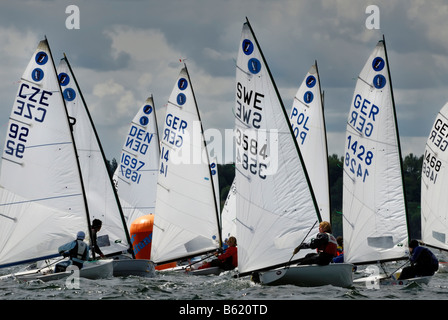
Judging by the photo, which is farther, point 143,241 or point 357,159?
point 143,241

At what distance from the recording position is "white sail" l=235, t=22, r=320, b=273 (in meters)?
20.3

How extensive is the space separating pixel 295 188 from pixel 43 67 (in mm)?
7249

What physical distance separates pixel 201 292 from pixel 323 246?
9.95 feet

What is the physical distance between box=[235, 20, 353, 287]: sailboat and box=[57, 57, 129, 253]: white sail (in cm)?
677

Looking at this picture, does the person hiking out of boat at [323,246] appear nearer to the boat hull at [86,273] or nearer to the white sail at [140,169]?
the boat hull at [86,273]

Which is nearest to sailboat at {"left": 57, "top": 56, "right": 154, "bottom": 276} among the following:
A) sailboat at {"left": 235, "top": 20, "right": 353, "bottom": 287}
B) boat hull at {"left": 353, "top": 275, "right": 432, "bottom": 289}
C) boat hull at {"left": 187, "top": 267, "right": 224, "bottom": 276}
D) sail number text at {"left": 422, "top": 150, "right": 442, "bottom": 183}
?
boat hull at {"left": 187, "top": 267, "right": 224, "bottom": 276}

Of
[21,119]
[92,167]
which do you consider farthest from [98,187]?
[21,119]

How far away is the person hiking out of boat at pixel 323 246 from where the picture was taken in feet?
62.2

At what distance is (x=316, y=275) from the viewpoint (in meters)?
19.2

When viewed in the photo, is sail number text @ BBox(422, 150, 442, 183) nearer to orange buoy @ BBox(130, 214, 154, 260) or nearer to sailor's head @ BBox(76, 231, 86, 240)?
orange buoy @ BBox(130, 214, 154, 260)

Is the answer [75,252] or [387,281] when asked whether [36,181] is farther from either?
[387,281]

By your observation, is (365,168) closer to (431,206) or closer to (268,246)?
(268,246)

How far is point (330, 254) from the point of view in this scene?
1914cm

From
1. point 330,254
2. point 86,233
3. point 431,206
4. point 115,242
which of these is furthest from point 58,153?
point 431,206
